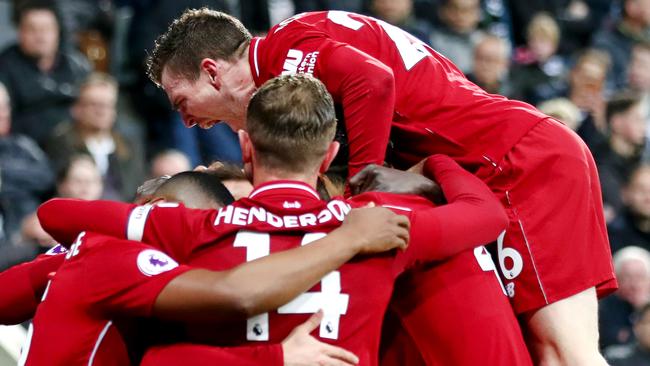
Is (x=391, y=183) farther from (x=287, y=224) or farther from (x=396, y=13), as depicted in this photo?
(x=396, y=13)

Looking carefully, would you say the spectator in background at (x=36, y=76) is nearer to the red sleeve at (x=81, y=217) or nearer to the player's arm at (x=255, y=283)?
the red sleeve at (x=81, y=217)

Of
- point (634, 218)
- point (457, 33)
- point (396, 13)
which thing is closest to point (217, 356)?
point (634, 218)

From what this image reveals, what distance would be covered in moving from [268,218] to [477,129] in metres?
1.02

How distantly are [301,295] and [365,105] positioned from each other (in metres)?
0.74

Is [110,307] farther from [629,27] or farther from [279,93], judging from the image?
[629,27]

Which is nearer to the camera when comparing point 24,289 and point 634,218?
point 24,289

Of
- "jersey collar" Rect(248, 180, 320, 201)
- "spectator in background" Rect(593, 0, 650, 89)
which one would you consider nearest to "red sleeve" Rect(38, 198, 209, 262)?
"jersey collar" Rect(248, 180, 320, 201)

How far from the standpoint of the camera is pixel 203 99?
446cm

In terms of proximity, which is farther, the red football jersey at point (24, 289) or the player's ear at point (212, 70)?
the player's ear at point (212, 70)

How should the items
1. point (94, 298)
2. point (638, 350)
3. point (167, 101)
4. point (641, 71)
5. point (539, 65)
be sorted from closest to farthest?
point (94, 298), point (638, 350), point (167, 101), point (539, 65), point (641, 71)

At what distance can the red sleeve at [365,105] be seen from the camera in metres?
3.95

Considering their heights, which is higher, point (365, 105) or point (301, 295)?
point (365, 105)

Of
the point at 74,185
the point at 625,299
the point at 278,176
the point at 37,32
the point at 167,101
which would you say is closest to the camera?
the point at 278,176

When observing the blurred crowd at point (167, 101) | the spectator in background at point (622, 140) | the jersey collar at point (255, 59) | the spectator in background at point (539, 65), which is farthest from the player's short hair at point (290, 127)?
the spectator in background at point (539, 65)
